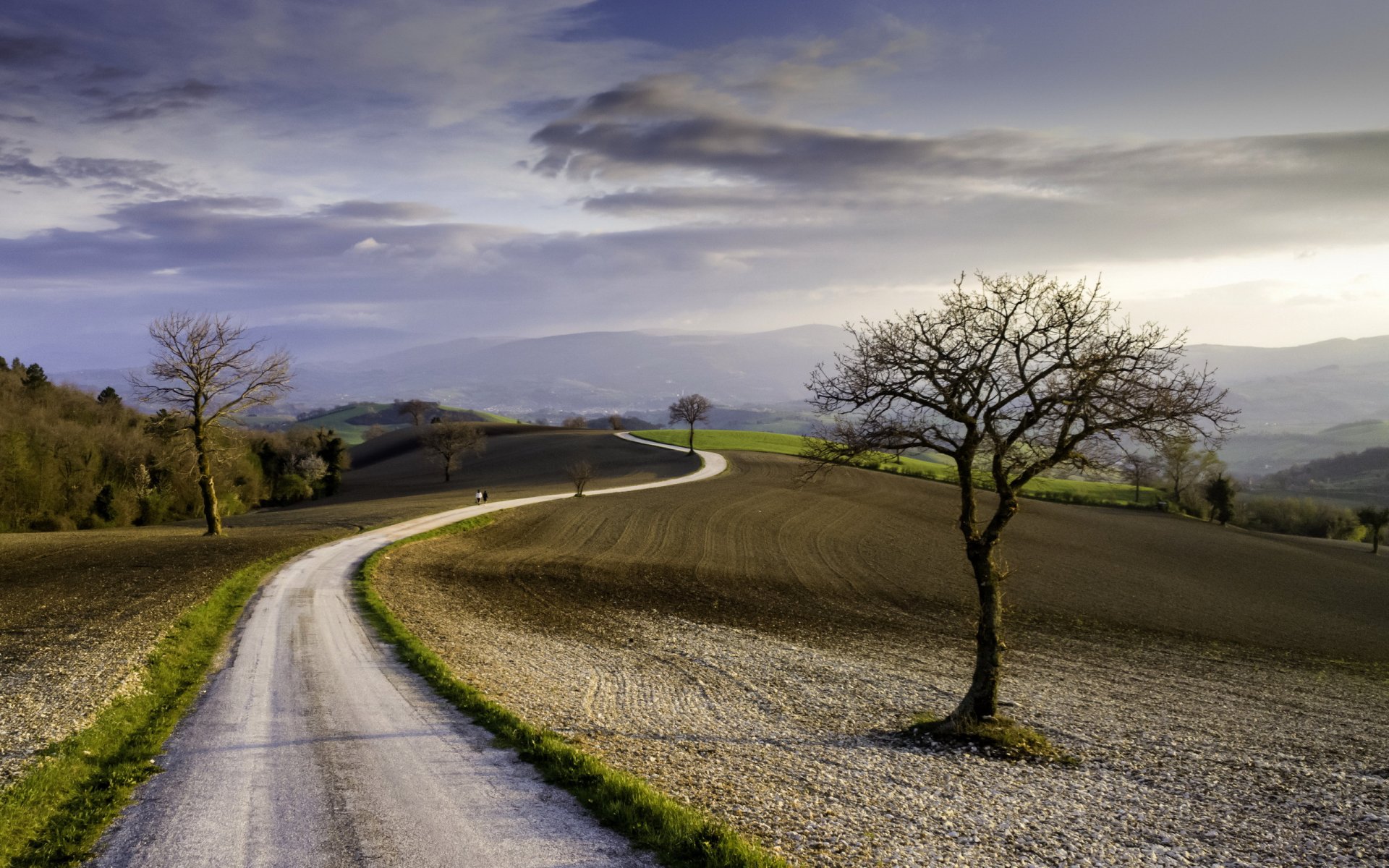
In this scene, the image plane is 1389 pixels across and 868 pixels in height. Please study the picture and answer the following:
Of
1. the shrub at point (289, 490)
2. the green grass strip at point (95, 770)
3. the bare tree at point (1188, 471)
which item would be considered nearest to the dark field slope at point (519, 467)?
the shrub at point (289, 490)

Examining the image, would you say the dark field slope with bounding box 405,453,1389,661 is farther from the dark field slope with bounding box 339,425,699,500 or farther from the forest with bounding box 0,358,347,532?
the forest with bounding box 0,358,347,532

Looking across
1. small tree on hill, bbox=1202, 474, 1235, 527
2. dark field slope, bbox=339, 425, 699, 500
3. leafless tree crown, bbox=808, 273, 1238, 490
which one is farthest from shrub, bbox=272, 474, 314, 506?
small tree on hill, bbox=1202, 474, 1235, 527

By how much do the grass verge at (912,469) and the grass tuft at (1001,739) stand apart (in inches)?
1765

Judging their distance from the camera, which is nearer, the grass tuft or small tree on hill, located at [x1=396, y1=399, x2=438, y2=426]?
the grass tuft

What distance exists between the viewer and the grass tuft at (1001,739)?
1566 centimetres

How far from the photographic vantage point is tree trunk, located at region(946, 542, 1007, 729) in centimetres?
1656

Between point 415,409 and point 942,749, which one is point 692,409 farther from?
point 942,749

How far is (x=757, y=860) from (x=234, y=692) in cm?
1368

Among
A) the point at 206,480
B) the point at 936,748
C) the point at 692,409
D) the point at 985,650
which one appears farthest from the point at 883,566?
the point at 692,409

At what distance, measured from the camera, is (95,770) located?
11.7 metres

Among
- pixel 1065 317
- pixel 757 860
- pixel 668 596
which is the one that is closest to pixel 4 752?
pixel 757 860

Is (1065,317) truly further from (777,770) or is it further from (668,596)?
(668,596)

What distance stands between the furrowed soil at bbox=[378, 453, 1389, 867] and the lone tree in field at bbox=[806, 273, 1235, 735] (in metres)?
3.93

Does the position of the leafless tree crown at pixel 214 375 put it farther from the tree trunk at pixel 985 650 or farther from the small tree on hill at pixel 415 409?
the small tree on hill at pixel 415 409
